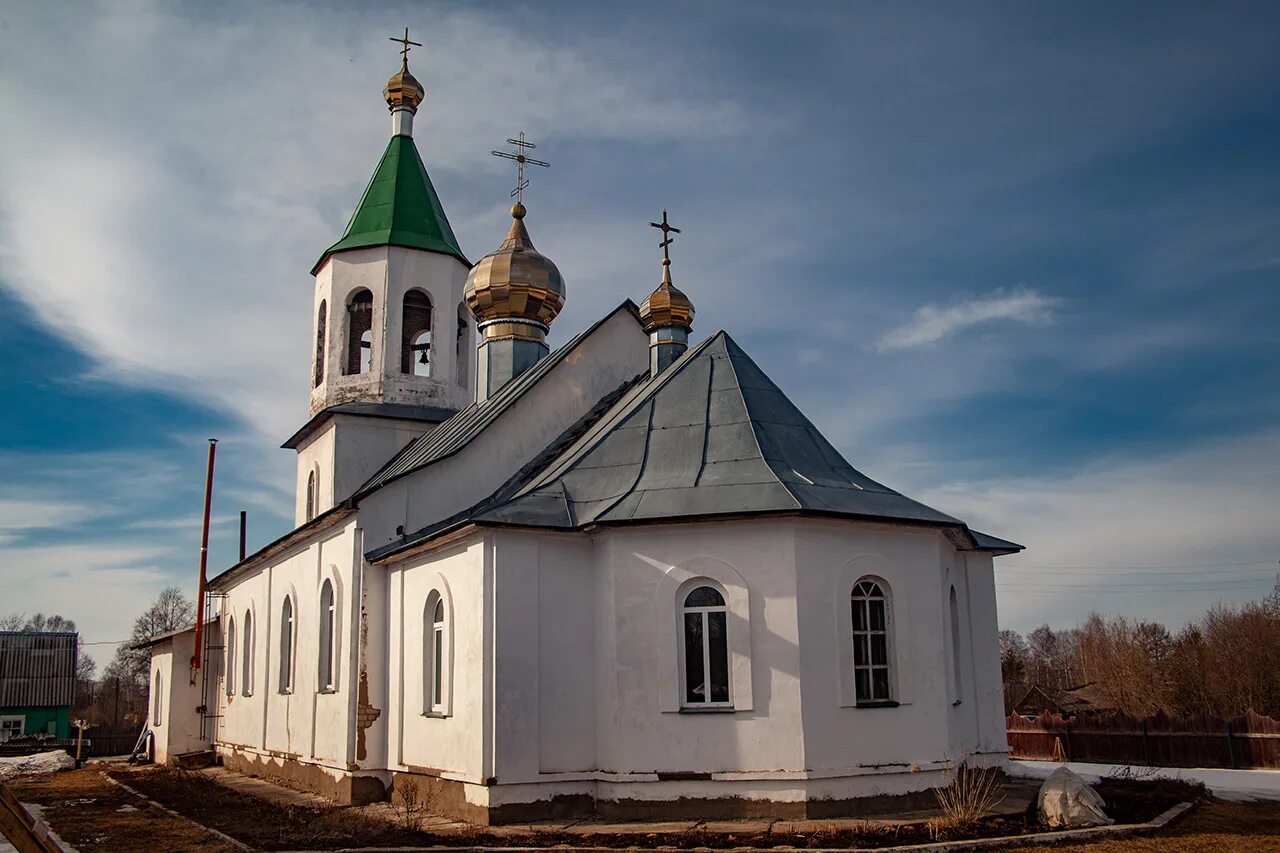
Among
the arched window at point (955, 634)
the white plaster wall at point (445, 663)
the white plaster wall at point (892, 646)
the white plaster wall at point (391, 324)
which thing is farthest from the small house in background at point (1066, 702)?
the white plaster wall at point (445, 663)

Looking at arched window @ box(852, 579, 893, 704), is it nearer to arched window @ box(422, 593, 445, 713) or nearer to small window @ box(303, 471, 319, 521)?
arched window @ box(422, 593, 445, 713)

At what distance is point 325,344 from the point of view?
20469mm

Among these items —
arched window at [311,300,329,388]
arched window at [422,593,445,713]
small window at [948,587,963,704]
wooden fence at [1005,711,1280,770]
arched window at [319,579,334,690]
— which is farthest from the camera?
arched window at [311,300,329,388]

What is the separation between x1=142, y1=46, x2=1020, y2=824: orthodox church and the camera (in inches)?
458

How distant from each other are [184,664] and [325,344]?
983 cm

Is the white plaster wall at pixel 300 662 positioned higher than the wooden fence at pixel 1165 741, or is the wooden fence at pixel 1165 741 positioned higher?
the white plaster wall at pixel 300 662

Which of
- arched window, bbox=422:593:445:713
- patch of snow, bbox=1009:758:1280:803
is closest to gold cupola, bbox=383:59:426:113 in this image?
arched window, bbox=422:593:445:713

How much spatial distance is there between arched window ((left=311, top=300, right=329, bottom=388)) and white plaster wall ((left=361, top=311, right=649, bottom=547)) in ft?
19.5

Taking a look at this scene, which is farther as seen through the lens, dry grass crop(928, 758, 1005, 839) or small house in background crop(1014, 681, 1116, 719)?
small house in background crop(1014, 681, 1116, 719)

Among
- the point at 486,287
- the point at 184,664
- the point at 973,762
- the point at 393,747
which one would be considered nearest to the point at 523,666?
the point at 393,747

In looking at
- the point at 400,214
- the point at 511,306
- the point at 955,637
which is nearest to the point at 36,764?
the point at 400,214

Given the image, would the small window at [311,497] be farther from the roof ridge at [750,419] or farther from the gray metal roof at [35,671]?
the gray metal roof at [35,671]

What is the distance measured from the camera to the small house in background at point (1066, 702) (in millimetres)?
35594

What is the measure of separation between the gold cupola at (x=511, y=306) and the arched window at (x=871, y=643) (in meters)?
8.81
